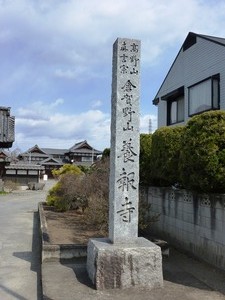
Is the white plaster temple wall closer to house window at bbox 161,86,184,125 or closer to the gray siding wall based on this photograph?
the gray siding wall

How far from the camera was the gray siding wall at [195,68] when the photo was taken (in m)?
17.5

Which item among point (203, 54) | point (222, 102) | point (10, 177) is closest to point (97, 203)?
point (222, 102)

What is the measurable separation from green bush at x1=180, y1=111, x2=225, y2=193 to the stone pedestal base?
6.93ft

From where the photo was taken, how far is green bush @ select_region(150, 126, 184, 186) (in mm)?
10125

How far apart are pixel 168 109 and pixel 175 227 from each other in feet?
45.7

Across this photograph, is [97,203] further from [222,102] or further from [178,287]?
[222,102]

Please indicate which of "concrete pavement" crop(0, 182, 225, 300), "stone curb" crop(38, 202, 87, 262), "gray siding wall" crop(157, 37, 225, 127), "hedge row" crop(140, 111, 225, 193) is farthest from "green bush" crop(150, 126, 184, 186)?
"gray siding wall" crop(157, 37, 225, 127)

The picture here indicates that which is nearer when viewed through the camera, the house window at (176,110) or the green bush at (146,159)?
the green bush at (146,159)

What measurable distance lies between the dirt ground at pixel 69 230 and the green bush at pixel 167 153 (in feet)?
8.36

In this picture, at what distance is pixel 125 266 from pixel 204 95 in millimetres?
13693

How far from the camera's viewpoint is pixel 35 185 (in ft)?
155

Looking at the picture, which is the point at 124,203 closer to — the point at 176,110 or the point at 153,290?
the point at 153,290

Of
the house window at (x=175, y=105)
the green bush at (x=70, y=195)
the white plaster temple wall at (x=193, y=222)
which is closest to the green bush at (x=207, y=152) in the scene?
the white plaster temple wall at (x=193, y=222)

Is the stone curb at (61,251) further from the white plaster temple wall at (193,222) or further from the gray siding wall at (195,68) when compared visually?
the gray siding wall at (195,68)
